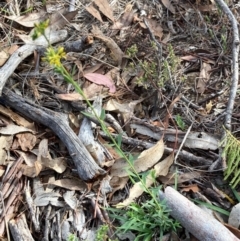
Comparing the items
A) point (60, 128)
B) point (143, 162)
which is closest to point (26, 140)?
point (60, 128)

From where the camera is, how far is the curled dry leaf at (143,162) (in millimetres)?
2541

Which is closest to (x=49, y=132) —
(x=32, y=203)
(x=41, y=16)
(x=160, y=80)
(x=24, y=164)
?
(x=24, y=164)

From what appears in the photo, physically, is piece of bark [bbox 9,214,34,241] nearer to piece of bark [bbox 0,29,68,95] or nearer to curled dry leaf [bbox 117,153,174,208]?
curled dry leaf [bbox 117,153,174,208]

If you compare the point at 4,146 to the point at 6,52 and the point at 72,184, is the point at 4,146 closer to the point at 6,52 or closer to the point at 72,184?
the point at 72,184

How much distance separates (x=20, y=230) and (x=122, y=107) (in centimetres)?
83

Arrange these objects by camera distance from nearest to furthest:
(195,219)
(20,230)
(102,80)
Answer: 1. (195,219)
2. (20,230)
3. (102,80)

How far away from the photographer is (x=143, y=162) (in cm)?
255

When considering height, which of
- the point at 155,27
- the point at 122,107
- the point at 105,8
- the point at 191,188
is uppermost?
the point at 105,8

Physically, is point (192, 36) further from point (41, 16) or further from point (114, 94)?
point (41, 16)

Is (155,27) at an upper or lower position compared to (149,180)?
upper

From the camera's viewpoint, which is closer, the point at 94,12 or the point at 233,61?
the point at 233,61

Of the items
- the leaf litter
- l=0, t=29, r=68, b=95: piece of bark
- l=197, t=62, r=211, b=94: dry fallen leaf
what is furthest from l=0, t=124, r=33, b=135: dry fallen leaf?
l=197, t=62, r=211, b=94: dry fallen leaf

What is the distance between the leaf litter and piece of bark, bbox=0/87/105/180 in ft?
0.15

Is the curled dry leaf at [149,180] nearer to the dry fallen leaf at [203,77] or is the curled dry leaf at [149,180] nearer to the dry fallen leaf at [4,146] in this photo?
the dry fallen leaf at [203,77]
